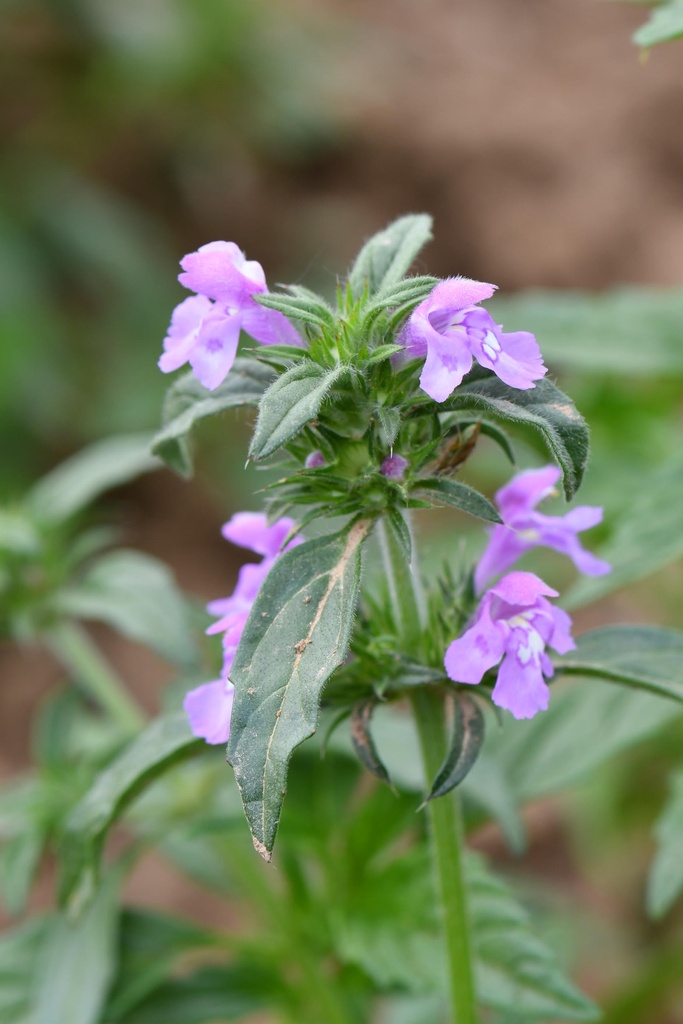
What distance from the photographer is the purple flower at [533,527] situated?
1.41 m

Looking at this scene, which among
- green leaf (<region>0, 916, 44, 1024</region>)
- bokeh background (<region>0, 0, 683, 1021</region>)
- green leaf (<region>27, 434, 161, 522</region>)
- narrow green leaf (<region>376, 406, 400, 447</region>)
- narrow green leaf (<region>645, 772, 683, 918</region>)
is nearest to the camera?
narrow green leaf (<region>376, 406, 400, 447</region>)

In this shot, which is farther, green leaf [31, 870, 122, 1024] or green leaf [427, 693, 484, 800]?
green leaf [31, 870, 122, 1024]

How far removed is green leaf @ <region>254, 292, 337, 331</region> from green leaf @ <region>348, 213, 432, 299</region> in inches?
3.3

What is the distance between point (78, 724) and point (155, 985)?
0.66m

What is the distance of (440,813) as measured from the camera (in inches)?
57.7

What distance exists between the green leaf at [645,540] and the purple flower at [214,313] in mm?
729

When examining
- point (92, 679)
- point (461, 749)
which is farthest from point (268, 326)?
point (92, 679)

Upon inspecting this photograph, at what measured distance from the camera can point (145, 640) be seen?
73.7 inches

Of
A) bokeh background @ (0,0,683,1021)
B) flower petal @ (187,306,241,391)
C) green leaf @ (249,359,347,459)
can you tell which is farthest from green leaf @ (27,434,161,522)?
bokeh background @ (0,0,683,1021)

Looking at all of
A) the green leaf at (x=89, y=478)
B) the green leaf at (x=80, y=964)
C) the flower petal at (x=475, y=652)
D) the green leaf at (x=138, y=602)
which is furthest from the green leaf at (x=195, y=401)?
the green leaf at (x=80, y=964)

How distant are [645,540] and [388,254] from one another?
0.65 meters

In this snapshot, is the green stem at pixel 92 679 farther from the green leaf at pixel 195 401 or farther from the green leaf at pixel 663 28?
the green leaf at pixel 663 28

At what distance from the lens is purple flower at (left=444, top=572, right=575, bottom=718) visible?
46.7 inches

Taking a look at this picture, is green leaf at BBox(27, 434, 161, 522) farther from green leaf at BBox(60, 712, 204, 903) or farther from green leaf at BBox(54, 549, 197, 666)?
green leaf at BBox(60, 712, 204, 903)
